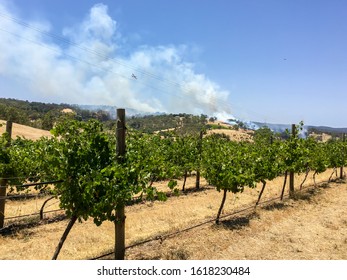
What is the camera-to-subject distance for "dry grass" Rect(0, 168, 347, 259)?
9688 millimetres

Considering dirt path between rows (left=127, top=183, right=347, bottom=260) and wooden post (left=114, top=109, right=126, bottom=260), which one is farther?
dirt path between rows (left=127, top=183, right=347, bottom=260)

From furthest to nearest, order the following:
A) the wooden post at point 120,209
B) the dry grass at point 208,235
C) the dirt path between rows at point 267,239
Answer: the dry grass at point 208,235
the dirt path between rows at point 267,239
the wooden post at point 120,209

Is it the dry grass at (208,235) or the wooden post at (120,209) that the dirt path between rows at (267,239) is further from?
the wooden post at (120,209)

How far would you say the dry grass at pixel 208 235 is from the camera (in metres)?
9.69

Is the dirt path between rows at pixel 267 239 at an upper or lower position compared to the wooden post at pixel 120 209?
lower

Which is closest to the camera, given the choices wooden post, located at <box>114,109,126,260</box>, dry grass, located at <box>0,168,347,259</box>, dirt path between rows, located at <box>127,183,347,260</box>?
wooden post, located at <box>114,109,126,260</box>

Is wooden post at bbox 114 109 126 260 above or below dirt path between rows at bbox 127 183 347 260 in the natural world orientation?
above

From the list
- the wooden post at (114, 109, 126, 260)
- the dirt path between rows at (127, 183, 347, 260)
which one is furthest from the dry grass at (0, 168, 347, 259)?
the wooden post at (114, 109, 126, 260)

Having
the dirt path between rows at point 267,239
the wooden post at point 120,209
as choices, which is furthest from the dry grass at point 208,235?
the wooden post at point 120,209

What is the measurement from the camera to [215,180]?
1302cm

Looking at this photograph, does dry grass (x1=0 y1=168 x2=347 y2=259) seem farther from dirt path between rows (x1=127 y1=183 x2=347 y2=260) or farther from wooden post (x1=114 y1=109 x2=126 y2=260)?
wooden post (x1=114 y1=109 x2=126 y2=260)

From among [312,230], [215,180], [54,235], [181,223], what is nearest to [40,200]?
[54,235]

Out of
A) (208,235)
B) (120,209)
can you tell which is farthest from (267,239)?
(120,209)

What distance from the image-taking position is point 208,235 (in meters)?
11.2
